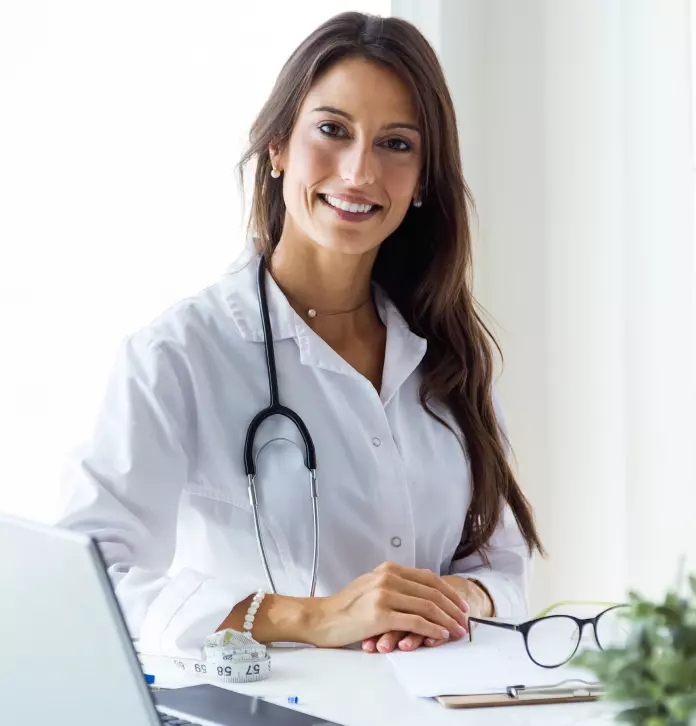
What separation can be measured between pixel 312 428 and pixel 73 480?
40cm


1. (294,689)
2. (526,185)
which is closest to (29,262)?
(294,689)

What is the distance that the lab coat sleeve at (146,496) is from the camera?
137 centimetres

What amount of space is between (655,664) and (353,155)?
1.29 metres

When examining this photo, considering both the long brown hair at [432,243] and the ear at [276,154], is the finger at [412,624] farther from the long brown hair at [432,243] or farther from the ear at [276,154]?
the ear at [276,154]

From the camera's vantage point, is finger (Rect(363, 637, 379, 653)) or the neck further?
the neck

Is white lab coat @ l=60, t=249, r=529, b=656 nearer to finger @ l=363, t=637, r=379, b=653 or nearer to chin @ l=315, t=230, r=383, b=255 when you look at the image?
chin @ l=315, t=230, r=383, b=255

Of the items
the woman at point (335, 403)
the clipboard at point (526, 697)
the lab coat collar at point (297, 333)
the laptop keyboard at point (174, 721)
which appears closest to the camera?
the laptop keyboard at point (174, 721)

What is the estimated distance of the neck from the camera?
1890 mm

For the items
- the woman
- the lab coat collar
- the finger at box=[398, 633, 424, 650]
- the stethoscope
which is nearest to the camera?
the finger at box=[398, 633, 424, 650]

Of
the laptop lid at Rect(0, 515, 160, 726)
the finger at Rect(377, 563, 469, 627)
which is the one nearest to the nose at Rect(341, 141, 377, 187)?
the finger at Rect(377, 563, 469, 627)

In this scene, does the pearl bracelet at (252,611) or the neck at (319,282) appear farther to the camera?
the neck at (319,282)

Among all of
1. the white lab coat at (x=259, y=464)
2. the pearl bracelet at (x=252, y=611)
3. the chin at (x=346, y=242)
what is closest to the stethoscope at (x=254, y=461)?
the white lab coat at (x=259, y=464)

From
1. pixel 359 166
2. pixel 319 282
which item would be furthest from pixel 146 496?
pixel 359 166

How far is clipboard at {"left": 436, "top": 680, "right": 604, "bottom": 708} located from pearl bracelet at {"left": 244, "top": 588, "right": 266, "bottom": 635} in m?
0.37
